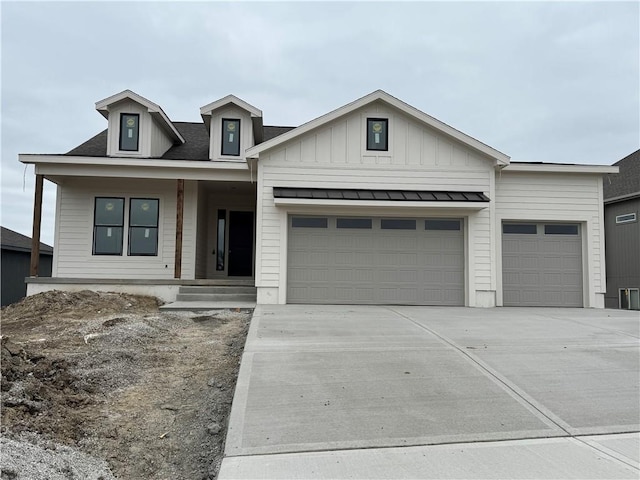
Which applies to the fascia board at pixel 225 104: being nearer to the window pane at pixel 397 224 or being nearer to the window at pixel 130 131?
the window at pixel 130 131

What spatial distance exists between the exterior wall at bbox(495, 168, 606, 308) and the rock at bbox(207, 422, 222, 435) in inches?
389

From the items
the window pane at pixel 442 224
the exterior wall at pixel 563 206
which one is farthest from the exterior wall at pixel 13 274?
the exterior wall at pixel 563 206

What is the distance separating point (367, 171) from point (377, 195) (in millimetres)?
799

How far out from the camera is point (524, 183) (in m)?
12.4

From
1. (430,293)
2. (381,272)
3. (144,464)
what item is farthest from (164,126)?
(144,464)

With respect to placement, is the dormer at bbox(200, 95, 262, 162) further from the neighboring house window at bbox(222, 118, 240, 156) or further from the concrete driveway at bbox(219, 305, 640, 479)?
the concrete driveway at bbox(219, 305, 640, 479)

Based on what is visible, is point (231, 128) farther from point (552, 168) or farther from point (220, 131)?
point (552, 168)

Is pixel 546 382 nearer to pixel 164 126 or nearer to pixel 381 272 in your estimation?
pixel 381 272

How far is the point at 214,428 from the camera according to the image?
4258 millimetres

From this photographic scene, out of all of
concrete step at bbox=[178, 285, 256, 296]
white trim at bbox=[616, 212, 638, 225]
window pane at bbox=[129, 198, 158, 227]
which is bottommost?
concrete step at bbox=[178, 285, 256, 296]

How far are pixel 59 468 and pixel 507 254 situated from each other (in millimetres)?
11418

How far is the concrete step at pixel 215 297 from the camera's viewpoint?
11.8m

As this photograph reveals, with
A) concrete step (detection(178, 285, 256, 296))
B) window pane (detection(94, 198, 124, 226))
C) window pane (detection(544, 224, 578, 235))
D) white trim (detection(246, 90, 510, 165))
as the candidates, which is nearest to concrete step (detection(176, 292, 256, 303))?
concrete step (detection(178, 285, 256, 296))

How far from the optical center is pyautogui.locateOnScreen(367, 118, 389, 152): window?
39.2 ft
